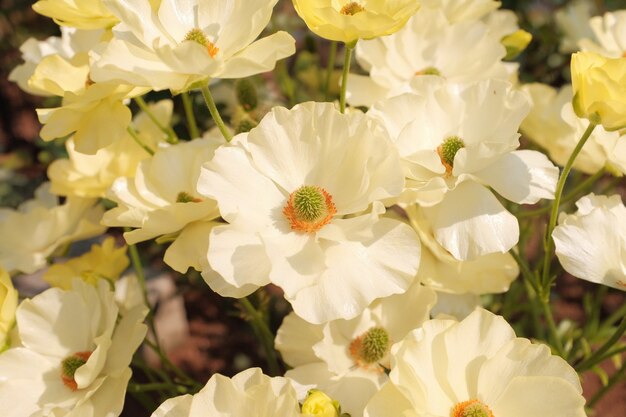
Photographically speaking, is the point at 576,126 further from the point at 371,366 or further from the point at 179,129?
the point at 179,129

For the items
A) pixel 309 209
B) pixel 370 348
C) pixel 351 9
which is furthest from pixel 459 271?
pixel 351 9

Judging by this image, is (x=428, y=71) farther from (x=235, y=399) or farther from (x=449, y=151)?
(x=235, y=399)

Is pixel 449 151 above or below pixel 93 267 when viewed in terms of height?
above

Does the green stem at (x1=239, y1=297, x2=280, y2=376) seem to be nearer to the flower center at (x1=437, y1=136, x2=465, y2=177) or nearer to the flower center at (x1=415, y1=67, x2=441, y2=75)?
the flower center at (x1=437, y1=136, x2=465, y2=177)

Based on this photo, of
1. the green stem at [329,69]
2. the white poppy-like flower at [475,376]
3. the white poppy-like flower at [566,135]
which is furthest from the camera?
the green stem at [329,69]

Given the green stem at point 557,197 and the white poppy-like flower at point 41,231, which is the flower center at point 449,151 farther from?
the white poppy-like flower at point 41,231

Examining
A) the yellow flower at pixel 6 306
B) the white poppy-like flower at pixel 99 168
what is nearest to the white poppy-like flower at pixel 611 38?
the white poppy-like flower at pixel 99 168

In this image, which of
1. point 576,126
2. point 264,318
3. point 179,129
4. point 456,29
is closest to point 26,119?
point 179,129
